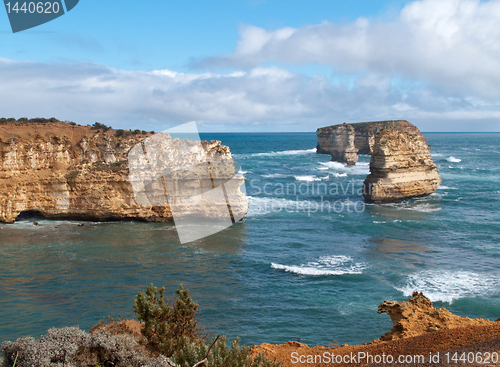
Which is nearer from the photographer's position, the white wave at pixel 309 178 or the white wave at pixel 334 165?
the white wave at pixel 309 178

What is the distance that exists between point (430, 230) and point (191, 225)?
65.7 feet

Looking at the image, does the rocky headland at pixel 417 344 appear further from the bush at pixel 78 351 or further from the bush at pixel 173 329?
the bush at pixel 78 351

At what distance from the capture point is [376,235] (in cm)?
2970

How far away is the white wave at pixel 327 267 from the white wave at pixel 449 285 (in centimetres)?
313

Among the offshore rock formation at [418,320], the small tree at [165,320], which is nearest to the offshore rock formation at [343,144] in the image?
the offshore rock formation at [418,320]

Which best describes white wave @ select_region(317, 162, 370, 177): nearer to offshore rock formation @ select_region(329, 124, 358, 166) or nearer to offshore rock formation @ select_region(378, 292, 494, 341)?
offshore rock formation @ select_region(329, 124, 358, 166)

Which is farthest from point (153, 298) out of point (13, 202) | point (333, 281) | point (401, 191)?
point (401, 191)

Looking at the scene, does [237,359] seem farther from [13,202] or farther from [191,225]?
[13,202]

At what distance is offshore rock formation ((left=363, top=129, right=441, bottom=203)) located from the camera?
127ft

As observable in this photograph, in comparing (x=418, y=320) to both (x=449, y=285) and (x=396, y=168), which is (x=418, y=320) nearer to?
(x=449, y=285)

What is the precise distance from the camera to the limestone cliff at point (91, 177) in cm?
2991

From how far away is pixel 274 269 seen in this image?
22438 mm

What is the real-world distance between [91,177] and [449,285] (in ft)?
87.8

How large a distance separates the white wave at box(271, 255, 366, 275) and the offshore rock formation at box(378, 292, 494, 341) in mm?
9202
